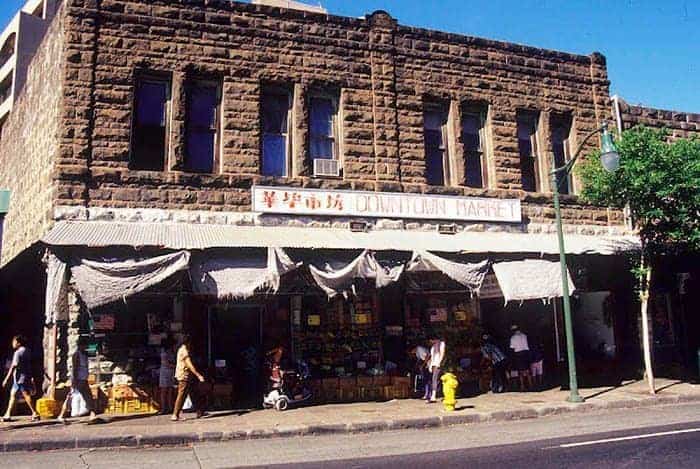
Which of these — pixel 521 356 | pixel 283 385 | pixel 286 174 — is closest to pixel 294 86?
pixel 286 174

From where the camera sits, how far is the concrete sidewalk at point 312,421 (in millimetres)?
9570

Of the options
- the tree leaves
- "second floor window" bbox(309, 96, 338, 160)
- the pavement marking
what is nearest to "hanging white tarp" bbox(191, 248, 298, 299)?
"second floor window" bbox(309, 96, 338, 160)

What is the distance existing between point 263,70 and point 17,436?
8.98 metres

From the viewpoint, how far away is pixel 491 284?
14367mm

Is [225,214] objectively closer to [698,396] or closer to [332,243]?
[332,243]

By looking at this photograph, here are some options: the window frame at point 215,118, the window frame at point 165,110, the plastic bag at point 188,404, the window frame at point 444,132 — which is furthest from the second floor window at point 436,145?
the plastic bag at point 188,404

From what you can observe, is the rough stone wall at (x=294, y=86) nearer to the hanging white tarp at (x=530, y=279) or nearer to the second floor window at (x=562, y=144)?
the second floor window at (x=562, y=144)

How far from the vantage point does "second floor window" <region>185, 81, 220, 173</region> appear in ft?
44.9

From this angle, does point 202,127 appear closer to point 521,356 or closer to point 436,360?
point 436,360

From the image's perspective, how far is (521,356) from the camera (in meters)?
15.0

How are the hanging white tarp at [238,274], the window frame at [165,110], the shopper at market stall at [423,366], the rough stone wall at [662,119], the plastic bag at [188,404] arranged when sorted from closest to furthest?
1. the hanging white tarp at [238,274]
2. the plastic bag at [188,404]
3. the window frame at [165,110]
4. the shopper at market stall at [423,366]
5. the rough stone wall at [662,119]

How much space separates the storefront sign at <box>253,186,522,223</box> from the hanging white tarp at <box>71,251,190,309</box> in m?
2.93

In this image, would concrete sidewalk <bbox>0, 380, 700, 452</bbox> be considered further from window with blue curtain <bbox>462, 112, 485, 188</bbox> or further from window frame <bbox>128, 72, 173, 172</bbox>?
window with blue curtain <bbox>462, 112, 485, 188</bbox>

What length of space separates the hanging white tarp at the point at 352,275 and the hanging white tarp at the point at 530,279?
98.1 inches
